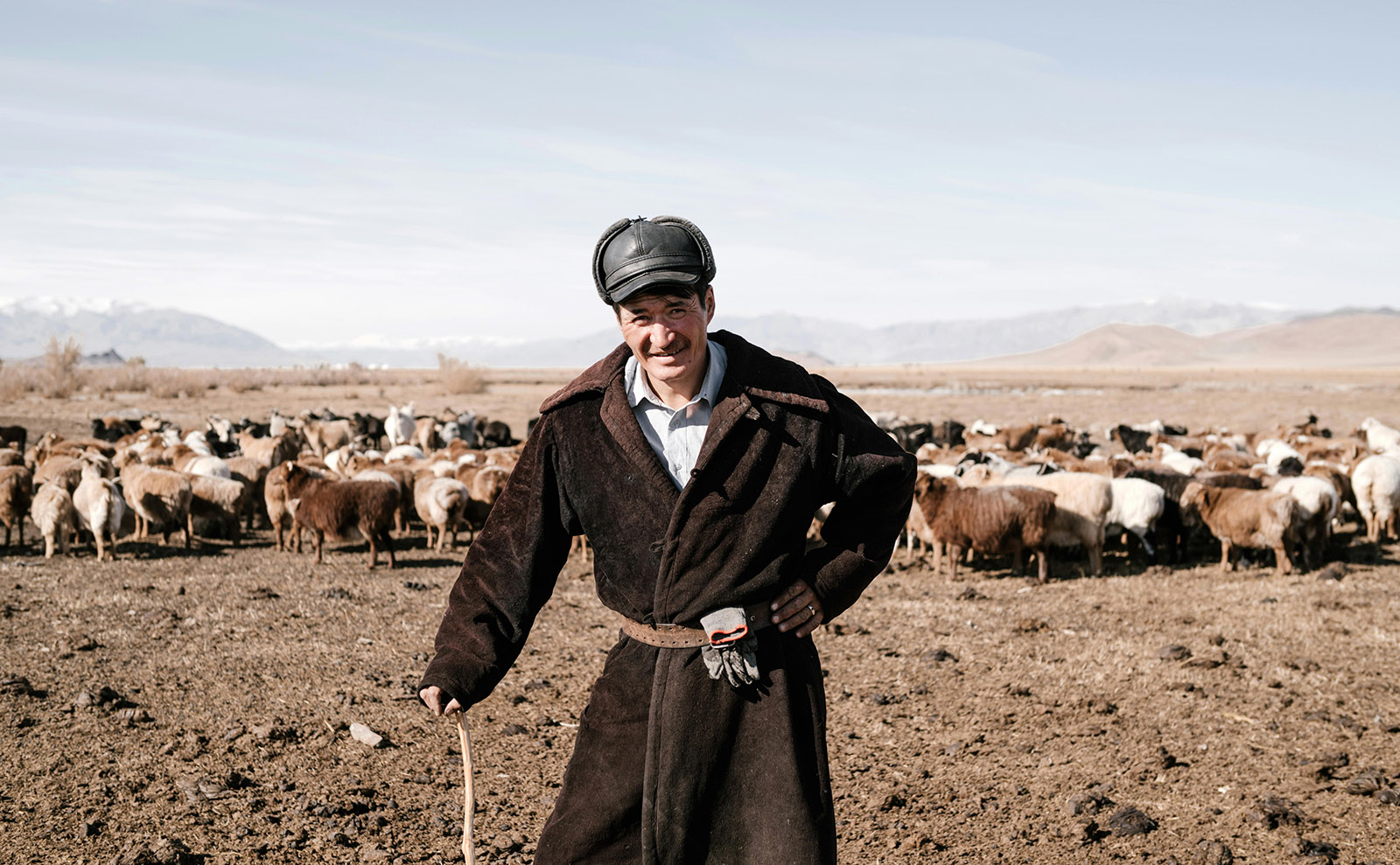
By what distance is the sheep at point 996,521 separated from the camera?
10.0 m

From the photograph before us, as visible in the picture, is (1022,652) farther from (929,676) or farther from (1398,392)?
(1398,392)

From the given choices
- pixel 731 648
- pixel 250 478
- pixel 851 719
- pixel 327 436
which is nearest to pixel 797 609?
pixel 731 648

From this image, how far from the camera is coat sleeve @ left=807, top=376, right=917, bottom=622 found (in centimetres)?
246

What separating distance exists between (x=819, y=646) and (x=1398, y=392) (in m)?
47.2

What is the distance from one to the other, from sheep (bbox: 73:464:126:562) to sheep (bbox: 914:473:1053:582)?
8.38m

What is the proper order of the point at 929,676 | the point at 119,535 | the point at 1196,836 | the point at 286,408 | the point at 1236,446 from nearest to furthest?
the point at 1196,836, the point at 929,676, the point at 119,535, the point at 1236,446, the point at 286,408

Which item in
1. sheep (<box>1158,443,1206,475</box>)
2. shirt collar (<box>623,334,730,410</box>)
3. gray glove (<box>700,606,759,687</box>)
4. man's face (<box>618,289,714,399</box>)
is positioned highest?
man's face (<box>618,289,714,399</box>)

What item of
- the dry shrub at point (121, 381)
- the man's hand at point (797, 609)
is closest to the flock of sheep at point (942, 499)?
the man's hand at point (797, 609)

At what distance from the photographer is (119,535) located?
456 inches

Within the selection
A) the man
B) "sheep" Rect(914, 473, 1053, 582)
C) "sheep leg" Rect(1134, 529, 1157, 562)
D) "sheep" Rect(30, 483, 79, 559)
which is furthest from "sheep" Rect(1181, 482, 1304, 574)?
"sheep" Rect(30, 483, 79, 559)

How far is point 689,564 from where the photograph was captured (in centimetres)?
237

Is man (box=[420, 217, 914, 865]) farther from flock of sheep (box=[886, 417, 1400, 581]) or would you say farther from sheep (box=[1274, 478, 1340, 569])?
sheep (box=[1274, 478, 1340, 569])

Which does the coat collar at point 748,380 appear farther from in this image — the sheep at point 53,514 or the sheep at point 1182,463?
the sheep at point 1182,463

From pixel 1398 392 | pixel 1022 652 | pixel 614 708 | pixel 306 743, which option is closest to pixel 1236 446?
pixel 1022 652
